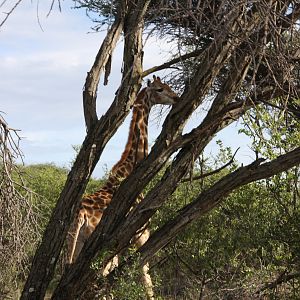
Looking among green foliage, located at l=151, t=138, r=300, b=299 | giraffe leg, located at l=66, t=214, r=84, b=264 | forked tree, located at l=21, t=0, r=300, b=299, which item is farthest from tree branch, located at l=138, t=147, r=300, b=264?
giraffe leg, located at l=66, t=214, r=84, b=264

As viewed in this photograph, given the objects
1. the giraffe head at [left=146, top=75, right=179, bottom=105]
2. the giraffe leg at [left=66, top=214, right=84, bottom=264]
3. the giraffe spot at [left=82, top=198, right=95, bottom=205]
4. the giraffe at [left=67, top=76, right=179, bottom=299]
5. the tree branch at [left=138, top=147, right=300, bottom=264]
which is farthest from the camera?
the giraffe head at [left=146, top=75, right=179, bottom=105]

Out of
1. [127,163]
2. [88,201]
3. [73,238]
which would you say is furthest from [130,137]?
[73,238]

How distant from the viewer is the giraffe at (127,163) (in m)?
7.35

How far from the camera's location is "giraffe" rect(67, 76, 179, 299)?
7348mm

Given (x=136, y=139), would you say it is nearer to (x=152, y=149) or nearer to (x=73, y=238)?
(x=73, y=238)

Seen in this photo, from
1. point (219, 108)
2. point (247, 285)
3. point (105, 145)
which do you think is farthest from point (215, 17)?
point (247, 285)

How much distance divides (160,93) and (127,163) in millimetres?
773

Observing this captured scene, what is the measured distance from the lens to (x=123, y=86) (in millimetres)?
6184

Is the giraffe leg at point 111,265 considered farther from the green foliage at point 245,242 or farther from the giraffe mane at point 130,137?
the giraffe mane at point 130,137

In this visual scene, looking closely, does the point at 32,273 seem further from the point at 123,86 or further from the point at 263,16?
the point at 263,16

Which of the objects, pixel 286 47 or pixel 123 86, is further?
pixel 123 86

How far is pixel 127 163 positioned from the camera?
7953 millimetres

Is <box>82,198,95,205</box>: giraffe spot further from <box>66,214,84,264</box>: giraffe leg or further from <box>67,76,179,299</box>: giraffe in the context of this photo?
<box>66,214,84,264</box>: giraffe leg

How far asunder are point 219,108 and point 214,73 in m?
0.27
